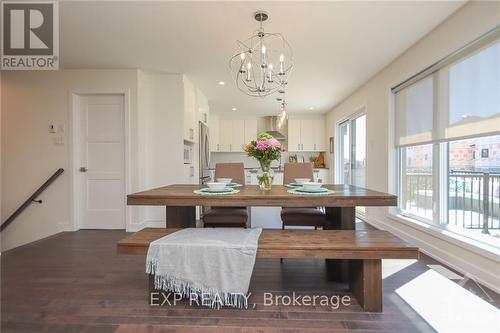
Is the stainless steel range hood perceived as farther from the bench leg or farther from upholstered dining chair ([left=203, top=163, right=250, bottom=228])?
the bench leg

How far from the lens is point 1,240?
12.7 feet

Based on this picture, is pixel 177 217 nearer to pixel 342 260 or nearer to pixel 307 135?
pixel 342 260

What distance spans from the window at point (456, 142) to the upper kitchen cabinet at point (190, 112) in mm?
3008

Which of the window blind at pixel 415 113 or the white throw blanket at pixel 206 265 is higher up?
the window blind at pixel 415 113

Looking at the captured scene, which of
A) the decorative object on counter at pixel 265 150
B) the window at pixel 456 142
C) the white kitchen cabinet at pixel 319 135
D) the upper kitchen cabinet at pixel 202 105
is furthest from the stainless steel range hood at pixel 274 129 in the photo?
the decorative object on counter at pixel 265 150

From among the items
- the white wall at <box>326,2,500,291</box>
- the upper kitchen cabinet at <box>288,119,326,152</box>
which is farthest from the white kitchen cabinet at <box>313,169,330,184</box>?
the white wall at <box>326,2,500,291</box>

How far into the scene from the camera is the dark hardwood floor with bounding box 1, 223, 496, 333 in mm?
1579

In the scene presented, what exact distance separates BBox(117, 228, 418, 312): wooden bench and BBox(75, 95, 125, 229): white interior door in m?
2.26

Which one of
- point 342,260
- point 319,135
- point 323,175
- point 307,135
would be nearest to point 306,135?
point 307,135

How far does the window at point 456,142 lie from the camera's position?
7.04 feet

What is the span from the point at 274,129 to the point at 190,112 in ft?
10.3

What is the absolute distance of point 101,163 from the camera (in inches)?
151

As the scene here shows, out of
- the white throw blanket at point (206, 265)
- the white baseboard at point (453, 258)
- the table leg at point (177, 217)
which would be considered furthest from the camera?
the table leg at point (177, 217)

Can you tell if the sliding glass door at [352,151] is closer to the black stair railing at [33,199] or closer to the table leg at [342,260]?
the table leg at [342,260]
